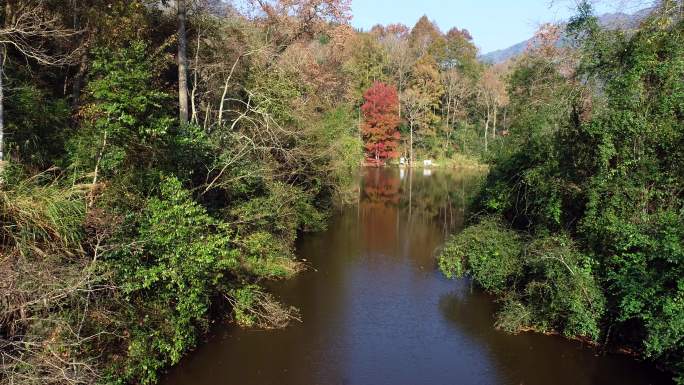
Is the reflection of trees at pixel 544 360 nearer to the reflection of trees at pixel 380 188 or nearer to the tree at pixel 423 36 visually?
the reflection of trees at pixel 380 188

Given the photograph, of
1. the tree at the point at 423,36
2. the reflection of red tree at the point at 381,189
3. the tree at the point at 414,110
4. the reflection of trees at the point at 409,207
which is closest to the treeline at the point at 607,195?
the reflection of trees at the point at 409,207

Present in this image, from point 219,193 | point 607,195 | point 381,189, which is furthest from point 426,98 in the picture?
point 607,195

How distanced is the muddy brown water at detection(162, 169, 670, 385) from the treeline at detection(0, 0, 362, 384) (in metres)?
0.91

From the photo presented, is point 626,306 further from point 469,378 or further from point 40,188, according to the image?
point 40,188

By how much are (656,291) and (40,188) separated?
12.7 metres

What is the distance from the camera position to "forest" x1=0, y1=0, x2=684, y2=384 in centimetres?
955

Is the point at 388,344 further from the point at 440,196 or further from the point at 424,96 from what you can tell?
the point at 424,96

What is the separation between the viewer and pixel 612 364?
42.3 feet

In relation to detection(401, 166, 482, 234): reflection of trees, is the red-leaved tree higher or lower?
higher

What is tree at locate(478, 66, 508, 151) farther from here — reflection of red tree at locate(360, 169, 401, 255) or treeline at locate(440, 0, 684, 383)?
treeline at locate(440, 0, 684, 383)

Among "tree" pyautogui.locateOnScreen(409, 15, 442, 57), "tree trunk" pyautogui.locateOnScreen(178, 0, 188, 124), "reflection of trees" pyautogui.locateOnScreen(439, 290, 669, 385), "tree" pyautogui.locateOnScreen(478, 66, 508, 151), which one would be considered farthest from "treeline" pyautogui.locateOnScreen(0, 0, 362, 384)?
"tree" pyautogui.locateOnScreen(409, 15, 442, 57)

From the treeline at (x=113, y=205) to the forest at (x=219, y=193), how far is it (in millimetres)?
53

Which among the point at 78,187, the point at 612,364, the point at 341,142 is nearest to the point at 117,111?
the point at 78,187

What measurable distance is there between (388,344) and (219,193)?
663 cm
